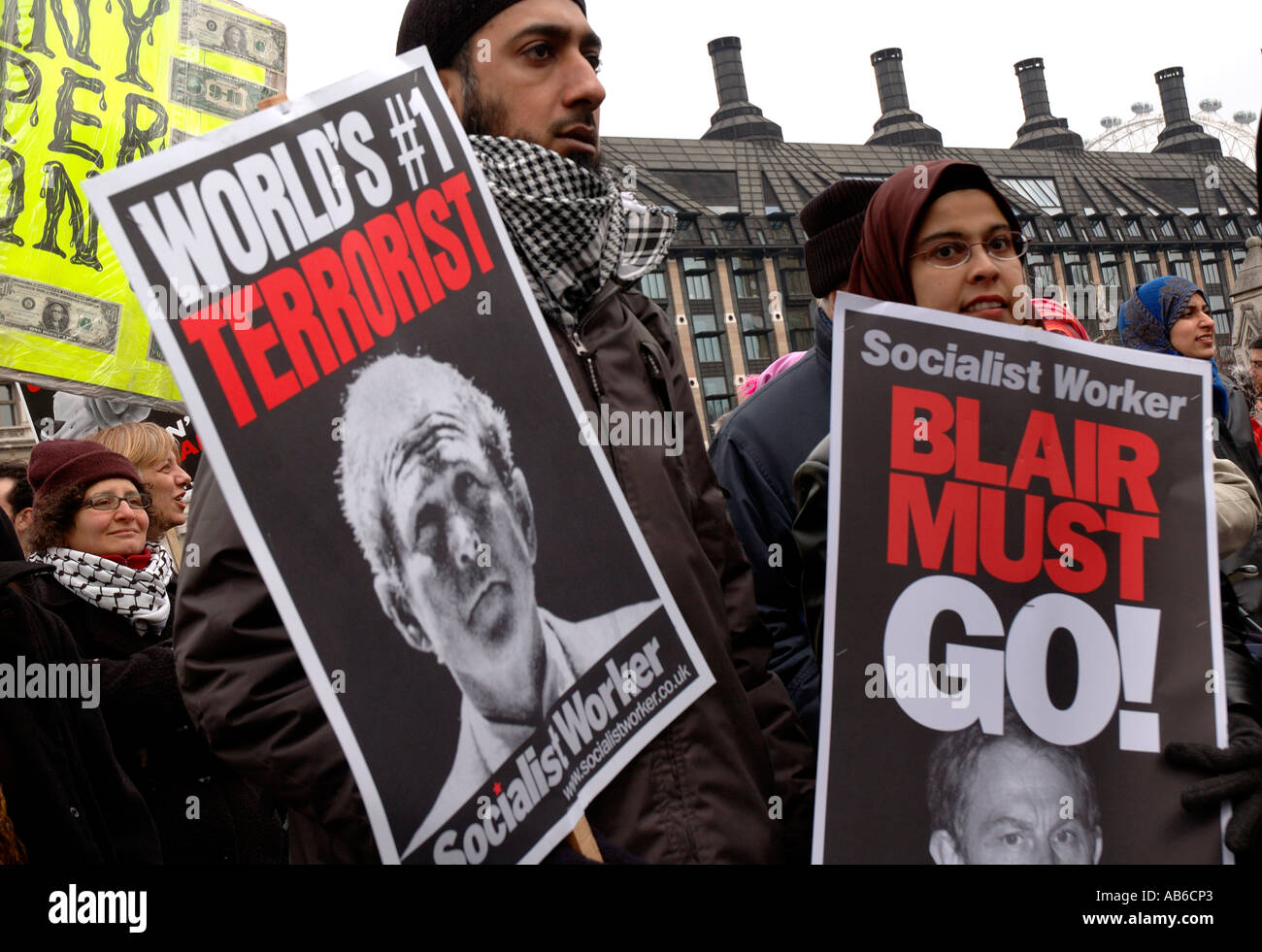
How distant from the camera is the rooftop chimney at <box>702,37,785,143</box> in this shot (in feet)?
188

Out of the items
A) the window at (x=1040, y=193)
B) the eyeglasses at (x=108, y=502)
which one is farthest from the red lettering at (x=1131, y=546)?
the window at (x=1040, y=193)

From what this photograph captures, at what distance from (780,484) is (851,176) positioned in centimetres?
5440

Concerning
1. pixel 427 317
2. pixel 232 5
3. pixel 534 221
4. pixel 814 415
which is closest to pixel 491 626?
pixel 427 317

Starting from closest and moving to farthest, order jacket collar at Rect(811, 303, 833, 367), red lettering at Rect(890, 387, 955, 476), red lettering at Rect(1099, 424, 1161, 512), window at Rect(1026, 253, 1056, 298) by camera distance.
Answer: red lettering at Rect(890, 387, 955, 476)
red lettering at Rect(1099, 424, 1161, 512)
jacket collar at Rect(811, 303, 833, 367)
window at Rect(1026, 253, 1056, 298)

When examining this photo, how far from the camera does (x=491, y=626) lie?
5.15ft

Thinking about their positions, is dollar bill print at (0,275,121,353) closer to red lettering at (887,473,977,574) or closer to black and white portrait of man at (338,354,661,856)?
black and white portrait of man at (338,354,661,856)

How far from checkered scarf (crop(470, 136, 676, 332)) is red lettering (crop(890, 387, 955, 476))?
494 mm

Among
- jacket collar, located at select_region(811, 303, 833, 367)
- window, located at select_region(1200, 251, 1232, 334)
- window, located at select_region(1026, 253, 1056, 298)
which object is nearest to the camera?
jacket collar, located at select_region(811, 303, 833, 367)

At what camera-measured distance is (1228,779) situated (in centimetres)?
190

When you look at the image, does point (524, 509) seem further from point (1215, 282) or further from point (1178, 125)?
point (1178, 125)

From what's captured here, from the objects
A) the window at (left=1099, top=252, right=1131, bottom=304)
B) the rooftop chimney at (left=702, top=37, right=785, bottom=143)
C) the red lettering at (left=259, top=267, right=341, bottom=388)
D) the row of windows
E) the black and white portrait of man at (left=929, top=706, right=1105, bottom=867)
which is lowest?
the black and white portrait of man at (left=929, top=706, right=1105, bottom=867)

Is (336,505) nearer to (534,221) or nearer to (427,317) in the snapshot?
(427,317)

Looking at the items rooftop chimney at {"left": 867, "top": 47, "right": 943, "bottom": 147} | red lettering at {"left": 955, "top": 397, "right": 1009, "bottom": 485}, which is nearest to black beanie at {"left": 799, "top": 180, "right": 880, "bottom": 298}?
red lettering at {"left": 955, "top": 397, "right": 1009, "bottom": 485}
